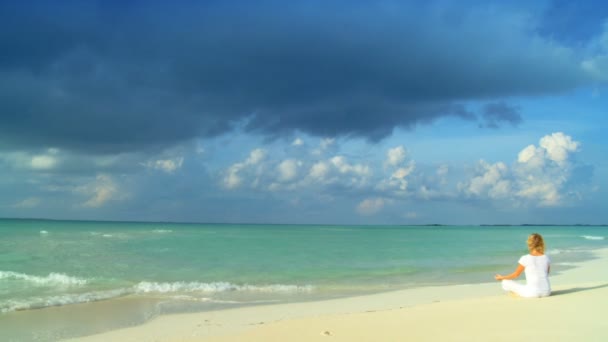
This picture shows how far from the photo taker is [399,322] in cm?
803

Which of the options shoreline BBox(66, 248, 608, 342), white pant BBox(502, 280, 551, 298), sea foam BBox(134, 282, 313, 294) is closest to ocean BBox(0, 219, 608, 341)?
sea foam BBox(134, 282, 313, 294)

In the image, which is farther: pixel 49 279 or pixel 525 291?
pixel 49 279

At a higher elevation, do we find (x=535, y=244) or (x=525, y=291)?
(x=535, y=244)

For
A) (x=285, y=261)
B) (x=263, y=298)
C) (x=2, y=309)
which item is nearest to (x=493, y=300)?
(x=263, y=298)

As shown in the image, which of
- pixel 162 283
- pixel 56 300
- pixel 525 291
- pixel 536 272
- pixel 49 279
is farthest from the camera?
pixel 49 279

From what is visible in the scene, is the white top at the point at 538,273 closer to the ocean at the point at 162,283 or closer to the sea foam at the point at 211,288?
the ocean at the point at 162,283

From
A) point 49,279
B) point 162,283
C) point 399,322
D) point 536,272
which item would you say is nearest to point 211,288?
point 162,283

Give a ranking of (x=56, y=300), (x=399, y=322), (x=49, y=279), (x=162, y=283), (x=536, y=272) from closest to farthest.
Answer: (x=399, y=322) < (x=536, y=272) < (x=56, y=300) < (x=162, y=283) < (x=49, y=279)

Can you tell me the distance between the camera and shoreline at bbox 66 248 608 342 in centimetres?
714

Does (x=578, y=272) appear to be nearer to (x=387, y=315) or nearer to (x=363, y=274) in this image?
(x=363, y=274)

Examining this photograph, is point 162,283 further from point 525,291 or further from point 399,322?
point 525,291

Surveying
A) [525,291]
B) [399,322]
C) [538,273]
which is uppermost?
[538,273]

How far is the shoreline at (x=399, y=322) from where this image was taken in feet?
23.4

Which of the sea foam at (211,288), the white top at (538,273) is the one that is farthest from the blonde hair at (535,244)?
the sea foam at (211,288)
